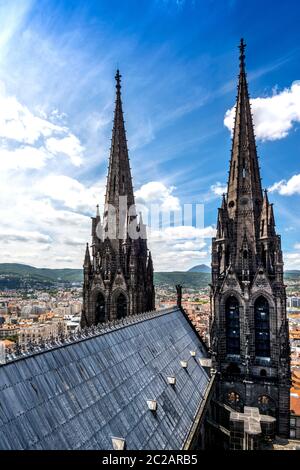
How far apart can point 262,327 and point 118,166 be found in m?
21.0

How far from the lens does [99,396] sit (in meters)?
13.0

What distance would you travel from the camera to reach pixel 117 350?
54.9 feet

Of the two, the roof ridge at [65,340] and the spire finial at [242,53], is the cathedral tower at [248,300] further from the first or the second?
the roof ridge at [65,340]

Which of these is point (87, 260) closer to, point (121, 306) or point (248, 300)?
point (121, 306)

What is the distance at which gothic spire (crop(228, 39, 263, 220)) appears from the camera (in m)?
31.0

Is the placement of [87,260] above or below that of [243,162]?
below

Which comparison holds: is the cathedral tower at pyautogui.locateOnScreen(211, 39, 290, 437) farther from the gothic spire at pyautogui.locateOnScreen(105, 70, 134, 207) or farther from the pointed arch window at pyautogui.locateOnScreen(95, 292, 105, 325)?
the pointed arch window at pyautogui.locateOnScreen(95, 292, 105, 325)

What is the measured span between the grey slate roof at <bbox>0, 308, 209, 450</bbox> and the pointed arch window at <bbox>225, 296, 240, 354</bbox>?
8.44 m

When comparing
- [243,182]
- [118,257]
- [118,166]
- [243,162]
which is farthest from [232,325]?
[118,166]

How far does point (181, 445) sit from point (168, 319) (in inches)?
530

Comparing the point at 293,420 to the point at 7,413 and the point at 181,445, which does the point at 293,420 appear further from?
the point at 7,413

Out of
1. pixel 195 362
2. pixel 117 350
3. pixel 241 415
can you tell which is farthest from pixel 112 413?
pixel 195 362

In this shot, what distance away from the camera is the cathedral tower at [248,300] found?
90.9 ft

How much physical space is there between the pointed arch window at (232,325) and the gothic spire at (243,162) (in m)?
7.93
